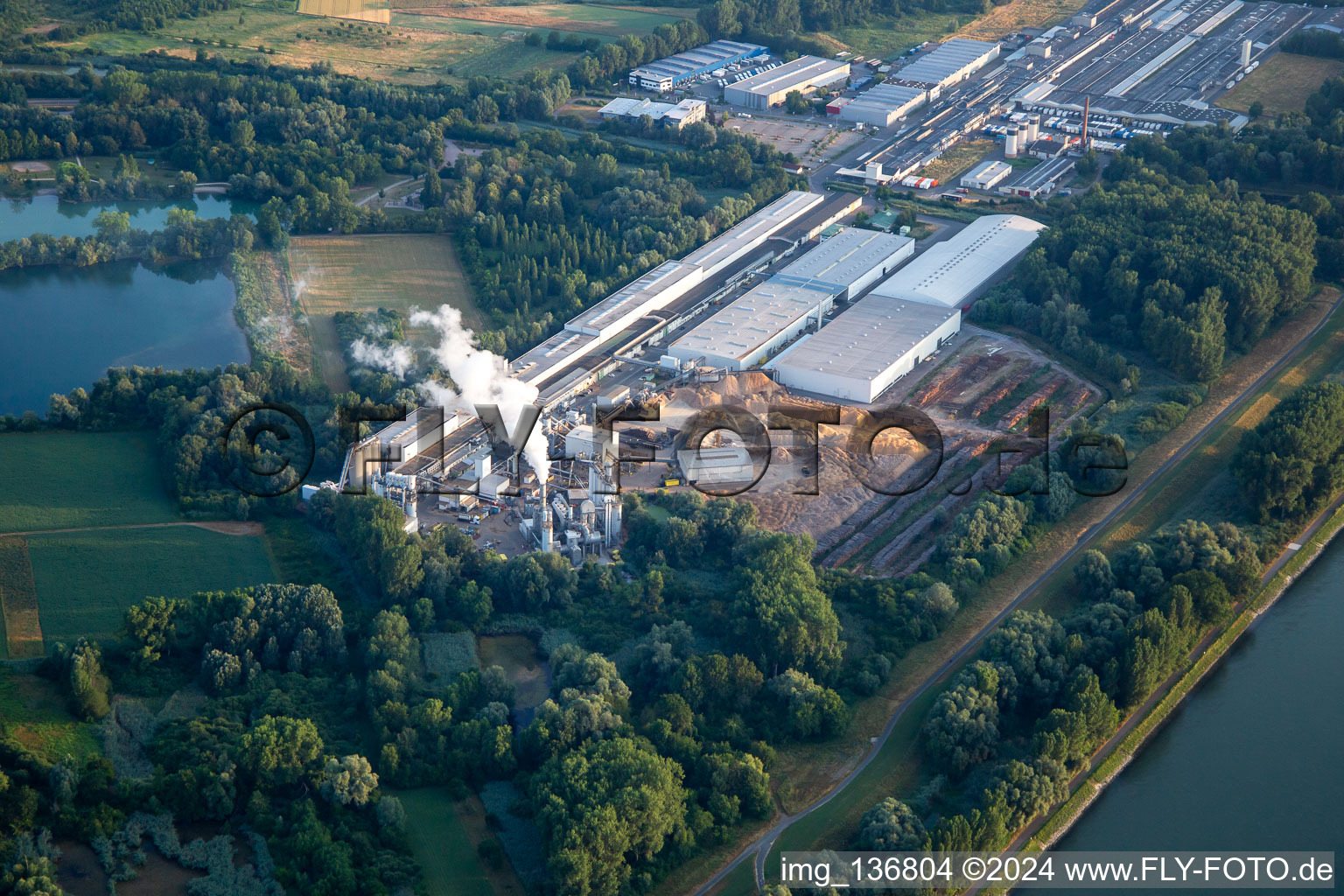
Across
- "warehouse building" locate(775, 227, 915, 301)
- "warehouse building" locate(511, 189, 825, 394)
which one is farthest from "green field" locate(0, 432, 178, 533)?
"warehouse building" locate(775, 227, 915, 301)

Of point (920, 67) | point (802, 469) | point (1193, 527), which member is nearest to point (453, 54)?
point (920, 67)

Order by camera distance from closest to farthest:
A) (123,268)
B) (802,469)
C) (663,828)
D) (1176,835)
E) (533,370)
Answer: (663,828)
(1176,835)
(802,469)
(533,370)
(123,268)

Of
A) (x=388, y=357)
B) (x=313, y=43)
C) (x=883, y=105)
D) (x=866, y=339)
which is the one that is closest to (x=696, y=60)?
(x=883, y=105)

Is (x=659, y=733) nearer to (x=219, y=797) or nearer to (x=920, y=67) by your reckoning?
(x=219, y=797)

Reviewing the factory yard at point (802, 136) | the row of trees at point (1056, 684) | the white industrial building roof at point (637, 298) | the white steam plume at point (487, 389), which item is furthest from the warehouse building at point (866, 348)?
the factory yard at point (802, 136)

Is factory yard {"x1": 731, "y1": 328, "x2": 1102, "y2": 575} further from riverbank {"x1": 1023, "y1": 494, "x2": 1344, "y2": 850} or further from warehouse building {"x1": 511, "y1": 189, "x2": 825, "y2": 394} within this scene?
riverbank {"x1": 1023, "y1": 494, "x2": 1344, "y2": 850}

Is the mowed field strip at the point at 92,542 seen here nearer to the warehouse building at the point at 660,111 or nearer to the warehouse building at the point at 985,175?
the warehouse building at the point at 660,111

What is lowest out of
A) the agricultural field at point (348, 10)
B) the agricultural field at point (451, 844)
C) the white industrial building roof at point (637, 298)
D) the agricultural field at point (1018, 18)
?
the agricultural field at point (451, 844)
